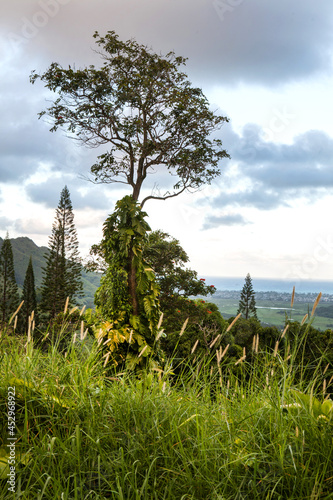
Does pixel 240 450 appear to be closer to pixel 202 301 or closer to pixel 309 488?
pixel 309 488

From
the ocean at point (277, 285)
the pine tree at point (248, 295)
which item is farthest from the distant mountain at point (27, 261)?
the ocean at point (277, 285)

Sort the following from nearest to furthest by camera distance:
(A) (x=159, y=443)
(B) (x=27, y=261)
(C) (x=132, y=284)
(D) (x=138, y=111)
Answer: (A) (x=159, y=443), (C) (x=132, y=284), (D) (x=138, y=111), (B) (x=27, y=261)

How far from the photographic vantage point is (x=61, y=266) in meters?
22.0

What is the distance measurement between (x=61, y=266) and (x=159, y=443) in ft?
69.0

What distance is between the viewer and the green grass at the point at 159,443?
157cm

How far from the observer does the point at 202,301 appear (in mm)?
11383

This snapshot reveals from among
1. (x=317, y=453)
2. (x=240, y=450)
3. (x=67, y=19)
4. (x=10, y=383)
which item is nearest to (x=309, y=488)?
(x=317, y=453)

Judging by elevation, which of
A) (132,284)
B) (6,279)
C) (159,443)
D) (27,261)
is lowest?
(6,279)

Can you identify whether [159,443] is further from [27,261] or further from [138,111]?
[27,261]

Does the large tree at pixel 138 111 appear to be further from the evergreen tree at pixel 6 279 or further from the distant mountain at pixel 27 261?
the distant mountain at pixel 27 261

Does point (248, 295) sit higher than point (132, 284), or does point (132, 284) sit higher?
point (132, 284)

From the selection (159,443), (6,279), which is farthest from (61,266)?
(159,443)

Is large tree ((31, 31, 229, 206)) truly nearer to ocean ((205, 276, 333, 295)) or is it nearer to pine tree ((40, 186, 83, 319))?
ocean ((205, 276, 333, 295))

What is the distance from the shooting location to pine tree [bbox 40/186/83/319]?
70.7 ft
